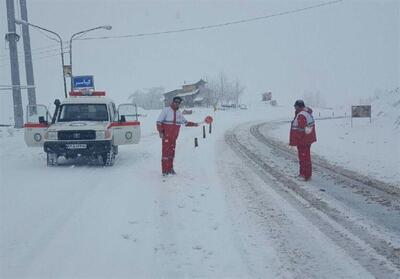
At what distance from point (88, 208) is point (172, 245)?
7.94ft

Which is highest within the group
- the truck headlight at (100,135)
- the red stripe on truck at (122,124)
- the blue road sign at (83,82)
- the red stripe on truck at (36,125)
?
the blue road sign at (83,82)

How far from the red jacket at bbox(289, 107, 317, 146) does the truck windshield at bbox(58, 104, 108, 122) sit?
623 cm

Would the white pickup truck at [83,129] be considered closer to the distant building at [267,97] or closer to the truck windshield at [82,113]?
the truck windshield at [82,113]

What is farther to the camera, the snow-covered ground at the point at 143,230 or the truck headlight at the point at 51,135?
the truck headlight at the point at 51,135

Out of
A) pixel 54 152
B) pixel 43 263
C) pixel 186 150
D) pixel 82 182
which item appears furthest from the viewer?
pixel 186 150

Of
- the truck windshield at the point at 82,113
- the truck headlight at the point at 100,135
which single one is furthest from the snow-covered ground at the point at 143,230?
the truck windshield at the point at 82,113

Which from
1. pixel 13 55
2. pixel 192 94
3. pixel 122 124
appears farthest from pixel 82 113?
pixel 192 94

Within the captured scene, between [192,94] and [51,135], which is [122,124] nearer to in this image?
[51,135]

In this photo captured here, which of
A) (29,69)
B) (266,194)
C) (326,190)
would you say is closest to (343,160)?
(326,190)

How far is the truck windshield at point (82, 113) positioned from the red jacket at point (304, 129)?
6.23 metres

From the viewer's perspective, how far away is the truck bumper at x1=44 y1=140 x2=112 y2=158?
479 inches

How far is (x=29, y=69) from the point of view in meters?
26.8

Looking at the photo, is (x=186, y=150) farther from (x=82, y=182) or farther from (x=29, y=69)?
(x=29, y=69)

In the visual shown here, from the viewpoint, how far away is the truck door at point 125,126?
1328 centimetres
